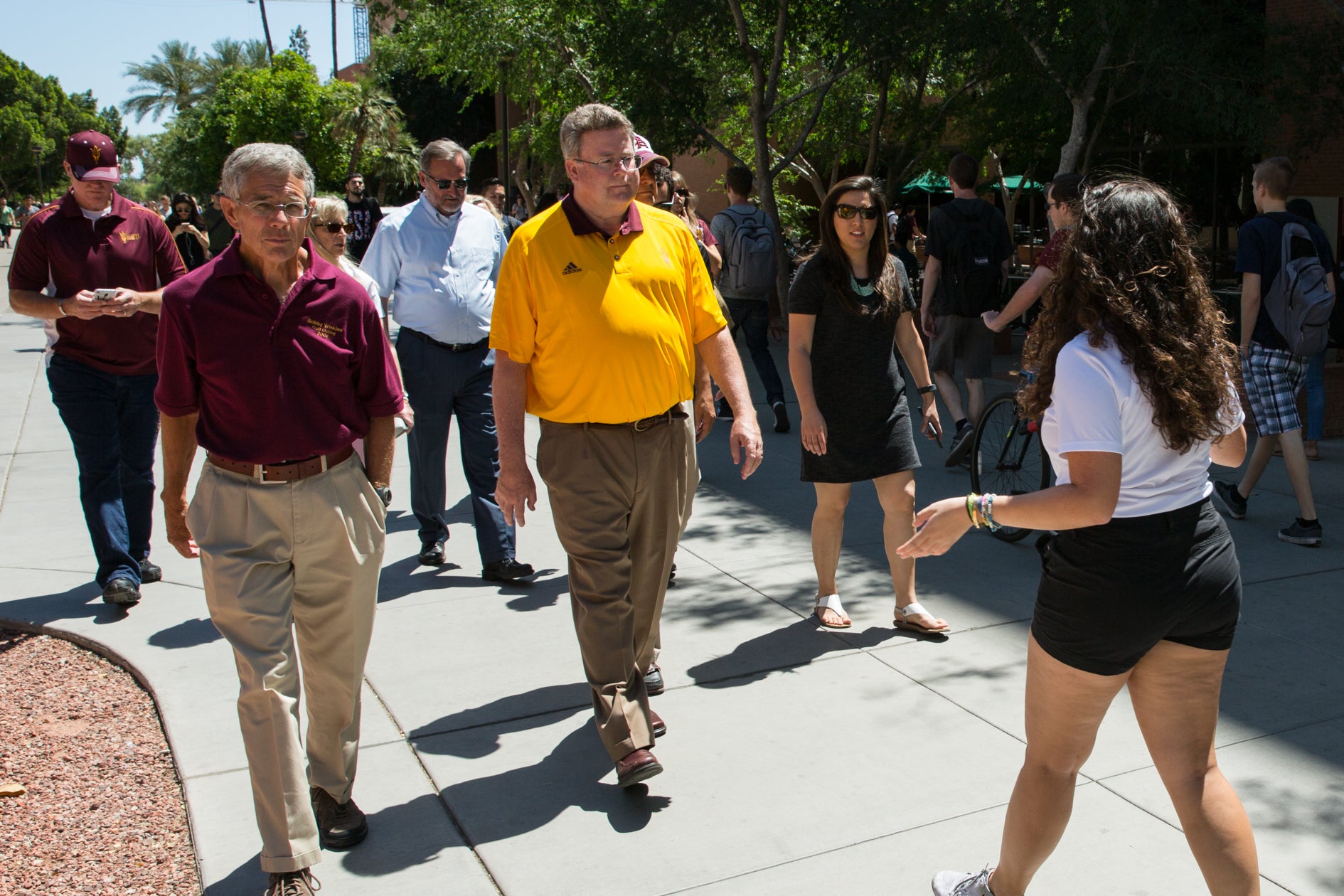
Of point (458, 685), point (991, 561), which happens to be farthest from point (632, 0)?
point (458, 685)

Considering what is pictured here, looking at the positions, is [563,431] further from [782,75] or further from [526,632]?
[782,75]

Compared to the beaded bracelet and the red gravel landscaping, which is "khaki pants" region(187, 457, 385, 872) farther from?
the beaded bracelet

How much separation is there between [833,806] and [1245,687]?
5.83 feet

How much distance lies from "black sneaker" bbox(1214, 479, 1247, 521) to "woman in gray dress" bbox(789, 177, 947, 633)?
8.47 feet

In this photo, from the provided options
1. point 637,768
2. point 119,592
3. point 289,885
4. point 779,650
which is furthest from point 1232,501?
point 119,592

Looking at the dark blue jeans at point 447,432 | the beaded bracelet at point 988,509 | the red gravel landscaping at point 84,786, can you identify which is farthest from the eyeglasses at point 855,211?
the red gravel landscaping at point 84,786

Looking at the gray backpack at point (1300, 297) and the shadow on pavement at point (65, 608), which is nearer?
the shadow on pavement at point (65, 608)

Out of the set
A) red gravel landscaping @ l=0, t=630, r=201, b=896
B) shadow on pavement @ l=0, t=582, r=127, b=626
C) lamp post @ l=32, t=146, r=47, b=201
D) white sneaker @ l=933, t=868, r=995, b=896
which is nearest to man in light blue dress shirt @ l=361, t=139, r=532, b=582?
shadow on pavement @ l=0, t=582, r=127, b=626

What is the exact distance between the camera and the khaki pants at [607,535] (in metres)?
3.76

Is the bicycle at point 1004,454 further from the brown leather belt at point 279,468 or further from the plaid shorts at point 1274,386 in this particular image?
the brown leather belt at point 279,468

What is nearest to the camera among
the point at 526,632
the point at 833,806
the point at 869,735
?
the point at 833,806

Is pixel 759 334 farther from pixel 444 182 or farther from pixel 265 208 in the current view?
pixel 265 208

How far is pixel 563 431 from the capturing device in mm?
3795

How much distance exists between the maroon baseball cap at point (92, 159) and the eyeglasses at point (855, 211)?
3063 mm
